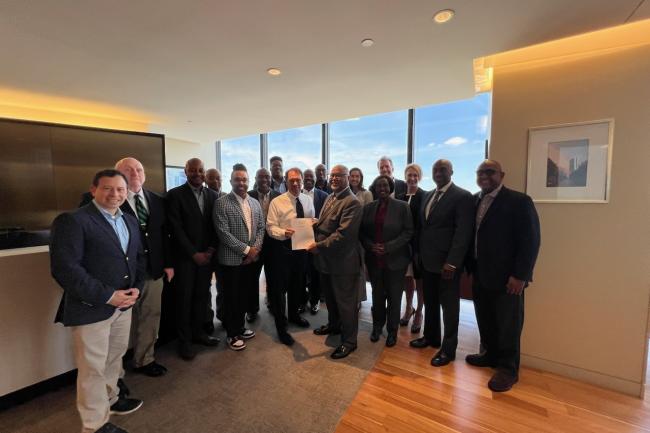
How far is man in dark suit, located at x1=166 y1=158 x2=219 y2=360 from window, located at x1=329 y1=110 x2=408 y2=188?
301 centimetres

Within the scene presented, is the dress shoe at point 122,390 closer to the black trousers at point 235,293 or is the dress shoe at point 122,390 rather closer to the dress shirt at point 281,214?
the black trousers at point 235,293

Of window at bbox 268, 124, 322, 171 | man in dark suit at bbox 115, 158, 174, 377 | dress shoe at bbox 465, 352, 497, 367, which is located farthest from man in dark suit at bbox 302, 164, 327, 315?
window at bbox 268, 124, 322, 171

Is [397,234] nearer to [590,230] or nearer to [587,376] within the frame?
[590,230]

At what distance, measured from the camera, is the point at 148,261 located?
2.08 meters

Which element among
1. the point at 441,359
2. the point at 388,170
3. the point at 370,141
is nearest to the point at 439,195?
the point at 388,170

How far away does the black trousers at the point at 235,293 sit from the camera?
249 cm

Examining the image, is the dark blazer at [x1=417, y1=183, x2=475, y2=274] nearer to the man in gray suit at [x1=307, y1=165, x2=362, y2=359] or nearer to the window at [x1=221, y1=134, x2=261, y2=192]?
the man in gray suit at [x1=307, y1=165, x2=362, y2=359]

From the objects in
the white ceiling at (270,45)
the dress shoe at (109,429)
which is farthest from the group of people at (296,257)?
the white ceiling at (270,45)

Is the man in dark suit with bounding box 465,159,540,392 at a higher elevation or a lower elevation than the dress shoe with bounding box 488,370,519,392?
higher

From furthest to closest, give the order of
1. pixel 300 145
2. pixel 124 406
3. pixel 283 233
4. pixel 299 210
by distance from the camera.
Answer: pixel 300 145 < pixel 299 210 < pixel 283 233 < pixel 124 406

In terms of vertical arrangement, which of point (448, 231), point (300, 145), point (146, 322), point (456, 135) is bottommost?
point (146, 322)

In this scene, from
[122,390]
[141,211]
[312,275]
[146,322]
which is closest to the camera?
[122,390]

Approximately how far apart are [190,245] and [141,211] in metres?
0.47

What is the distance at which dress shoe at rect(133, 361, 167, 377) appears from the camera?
2.20 m
